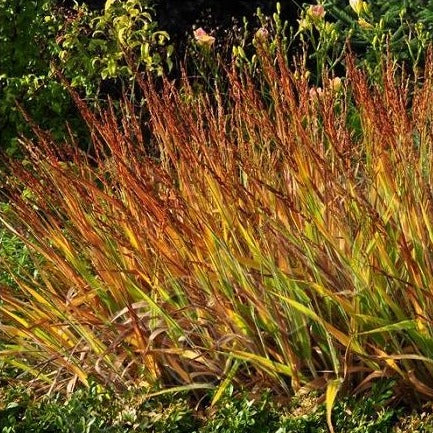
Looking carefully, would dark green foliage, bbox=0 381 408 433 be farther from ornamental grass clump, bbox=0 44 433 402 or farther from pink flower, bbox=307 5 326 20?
Answer: pink flower, bbox=307 5 326 20

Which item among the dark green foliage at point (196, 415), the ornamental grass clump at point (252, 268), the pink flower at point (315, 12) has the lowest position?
the dark green foliage at point (196, 415)

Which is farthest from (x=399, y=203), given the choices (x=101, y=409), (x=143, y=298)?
(x=101, y=409)

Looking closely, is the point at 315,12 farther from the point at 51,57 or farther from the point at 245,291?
the point at 245,291

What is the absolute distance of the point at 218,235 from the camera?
3.38 m

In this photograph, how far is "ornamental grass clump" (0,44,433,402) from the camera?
3258mm

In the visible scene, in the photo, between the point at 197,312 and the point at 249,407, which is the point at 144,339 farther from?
the point at 249,407

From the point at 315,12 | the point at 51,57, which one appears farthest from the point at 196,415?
the point at 51,57

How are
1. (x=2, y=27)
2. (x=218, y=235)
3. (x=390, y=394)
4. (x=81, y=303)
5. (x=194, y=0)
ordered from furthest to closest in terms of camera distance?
(x=194, y=0) → (x=2, y=27) → (x=81, y=303) → (x=218, y=235) → (x=390, y=394)

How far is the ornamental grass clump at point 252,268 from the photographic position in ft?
10.7

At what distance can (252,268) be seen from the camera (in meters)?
3.48

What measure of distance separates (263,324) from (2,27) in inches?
120

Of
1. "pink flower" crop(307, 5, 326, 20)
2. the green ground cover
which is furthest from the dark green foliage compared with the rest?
"pink flower" crop(307, 5, 326, 20)

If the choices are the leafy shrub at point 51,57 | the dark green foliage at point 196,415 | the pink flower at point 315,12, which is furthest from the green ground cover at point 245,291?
the leafy shrub at point 51,57

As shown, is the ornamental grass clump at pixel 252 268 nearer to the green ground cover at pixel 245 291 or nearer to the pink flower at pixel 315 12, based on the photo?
the green ground cover at pixel 245 291
